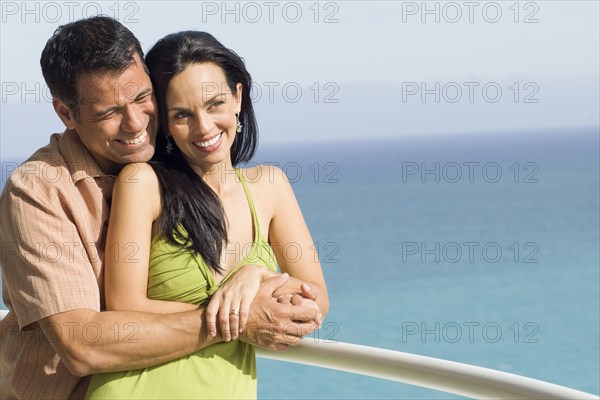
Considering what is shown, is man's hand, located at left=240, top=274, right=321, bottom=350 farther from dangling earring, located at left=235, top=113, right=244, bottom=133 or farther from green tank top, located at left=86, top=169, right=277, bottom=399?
dangling earring, located at left=235, top=113, right=244, bottom=133

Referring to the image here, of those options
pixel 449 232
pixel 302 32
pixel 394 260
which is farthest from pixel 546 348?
pixel 302 32

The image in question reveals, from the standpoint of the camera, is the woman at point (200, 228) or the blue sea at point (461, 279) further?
the blue sea at point (461, 279)

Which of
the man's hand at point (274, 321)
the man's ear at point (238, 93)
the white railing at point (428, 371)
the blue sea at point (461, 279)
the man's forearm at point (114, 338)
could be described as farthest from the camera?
the blue sea at point (461, 279)

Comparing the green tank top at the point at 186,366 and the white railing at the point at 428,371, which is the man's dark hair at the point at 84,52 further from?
the white railing at the point at 428,371

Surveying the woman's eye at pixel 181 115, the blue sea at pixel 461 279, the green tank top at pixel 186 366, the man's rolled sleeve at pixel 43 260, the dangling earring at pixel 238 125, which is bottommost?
the blue sea at pixel 461 279

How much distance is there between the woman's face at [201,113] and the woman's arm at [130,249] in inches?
5.9

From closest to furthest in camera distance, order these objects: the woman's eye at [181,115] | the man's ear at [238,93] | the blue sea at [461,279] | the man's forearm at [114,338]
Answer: the man's forearm at [114,338] < the woman's eye at [181,115] < the man's ear at [238,93] < the blue sea at [461,279]

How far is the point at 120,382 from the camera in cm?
189

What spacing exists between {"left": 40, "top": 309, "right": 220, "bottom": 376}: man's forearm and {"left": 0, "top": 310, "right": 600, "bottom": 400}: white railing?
0.73ft

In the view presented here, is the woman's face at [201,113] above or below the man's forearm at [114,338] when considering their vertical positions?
above

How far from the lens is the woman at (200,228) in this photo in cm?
190

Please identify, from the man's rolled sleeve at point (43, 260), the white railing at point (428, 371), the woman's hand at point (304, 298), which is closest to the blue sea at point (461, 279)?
the white railing at point (428, 371)

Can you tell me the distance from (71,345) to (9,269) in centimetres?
21

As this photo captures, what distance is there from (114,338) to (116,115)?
46cm
